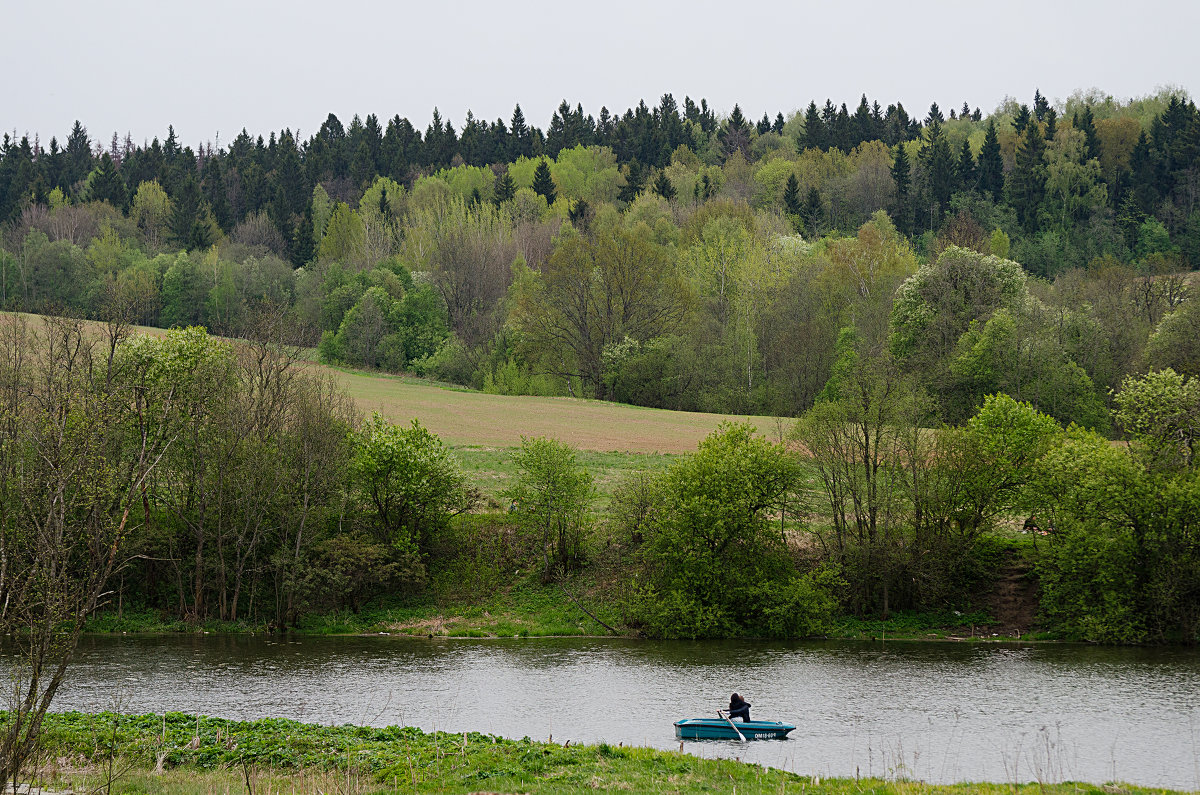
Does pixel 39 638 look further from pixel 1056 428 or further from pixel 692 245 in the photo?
pixel 692 245

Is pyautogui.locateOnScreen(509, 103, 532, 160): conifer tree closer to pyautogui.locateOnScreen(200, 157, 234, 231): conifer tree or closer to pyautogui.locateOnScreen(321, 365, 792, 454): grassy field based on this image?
pyautogui.locateOnScreen(200, 157, 234, 231): conifer tree

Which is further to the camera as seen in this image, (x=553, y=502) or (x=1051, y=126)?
(x=1051, y=126)

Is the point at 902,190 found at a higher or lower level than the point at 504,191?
lower

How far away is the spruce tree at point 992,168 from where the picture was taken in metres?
145

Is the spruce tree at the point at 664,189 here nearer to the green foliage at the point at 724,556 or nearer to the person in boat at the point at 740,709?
the green foliage at the point at 724,556

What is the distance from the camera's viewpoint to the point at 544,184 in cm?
15638

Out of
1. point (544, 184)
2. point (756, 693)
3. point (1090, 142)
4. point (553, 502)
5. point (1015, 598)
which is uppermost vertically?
point (1090, 142)

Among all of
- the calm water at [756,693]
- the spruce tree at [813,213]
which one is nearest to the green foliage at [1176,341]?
the calm water at [756,693]

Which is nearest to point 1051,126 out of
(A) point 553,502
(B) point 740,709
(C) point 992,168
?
(C) point 992,168

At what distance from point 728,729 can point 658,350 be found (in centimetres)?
7087

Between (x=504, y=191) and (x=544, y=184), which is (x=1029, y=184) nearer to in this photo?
(x=544, y=184)

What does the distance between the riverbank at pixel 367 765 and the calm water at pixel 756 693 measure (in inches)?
131

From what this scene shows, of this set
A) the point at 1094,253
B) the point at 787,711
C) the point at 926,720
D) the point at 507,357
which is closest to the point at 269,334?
the point at 787,711

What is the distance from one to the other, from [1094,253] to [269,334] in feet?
355
